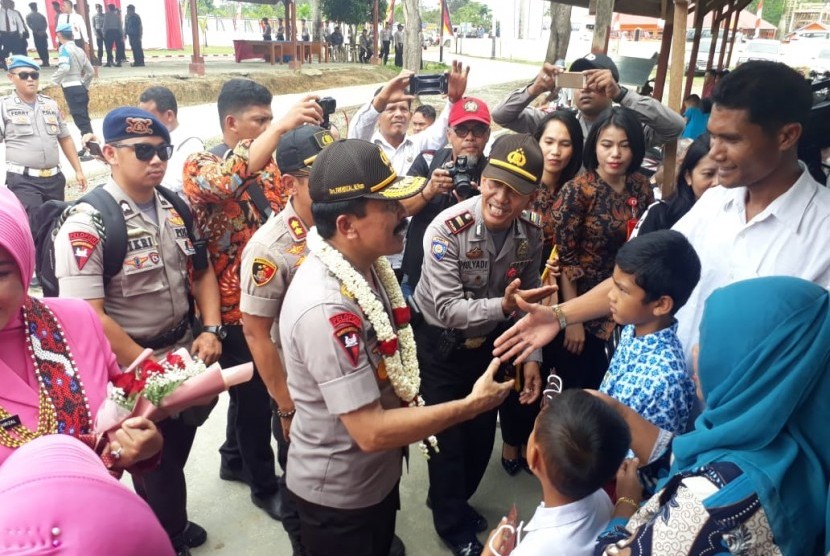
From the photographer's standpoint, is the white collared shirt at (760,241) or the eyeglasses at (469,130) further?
the eyeglasses at (469,130)

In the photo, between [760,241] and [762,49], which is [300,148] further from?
[762,49]

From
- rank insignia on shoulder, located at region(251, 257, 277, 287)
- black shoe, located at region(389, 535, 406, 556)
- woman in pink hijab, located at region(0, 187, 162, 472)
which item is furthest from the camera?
black shoe, located at region(389, 535, 406, 556)

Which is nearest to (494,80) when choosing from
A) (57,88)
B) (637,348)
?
(57,88)

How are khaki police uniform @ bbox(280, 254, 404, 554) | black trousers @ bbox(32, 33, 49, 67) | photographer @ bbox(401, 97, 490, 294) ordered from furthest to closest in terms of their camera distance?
black trousers @ bbox(32, 33, 49, 67) < photographer @ bbox(401, 97, 490, 294) < khaki police uniform @ bbox(280, 254, 404, 554)

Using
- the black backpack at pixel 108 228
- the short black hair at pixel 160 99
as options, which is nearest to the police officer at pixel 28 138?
the short black hair at pixel 160 99

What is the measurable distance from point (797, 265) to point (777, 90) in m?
0.63

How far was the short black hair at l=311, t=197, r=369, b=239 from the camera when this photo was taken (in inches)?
72.4

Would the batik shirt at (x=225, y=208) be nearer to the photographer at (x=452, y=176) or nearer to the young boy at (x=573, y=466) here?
the photographer at (x=452, y=176)

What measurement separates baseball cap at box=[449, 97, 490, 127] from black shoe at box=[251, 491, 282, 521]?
237 centimetres

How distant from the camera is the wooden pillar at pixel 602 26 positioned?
187 inches

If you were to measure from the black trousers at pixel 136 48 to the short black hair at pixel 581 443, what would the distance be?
70.7ft

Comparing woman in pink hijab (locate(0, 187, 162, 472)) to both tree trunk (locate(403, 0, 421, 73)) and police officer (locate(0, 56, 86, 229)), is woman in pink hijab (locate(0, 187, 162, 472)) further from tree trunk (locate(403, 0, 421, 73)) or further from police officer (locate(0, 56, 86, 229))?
tree trunk (locate(403, 0, 421, 73))

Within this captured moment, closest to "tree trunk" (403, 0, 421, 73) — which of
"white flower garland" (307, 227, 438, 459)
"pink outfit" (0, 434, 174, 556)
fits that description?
"white flower garland" (307, 227, 438, 459)

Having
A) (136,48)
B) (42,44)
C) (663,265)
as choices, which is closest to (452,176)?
(663,265)
